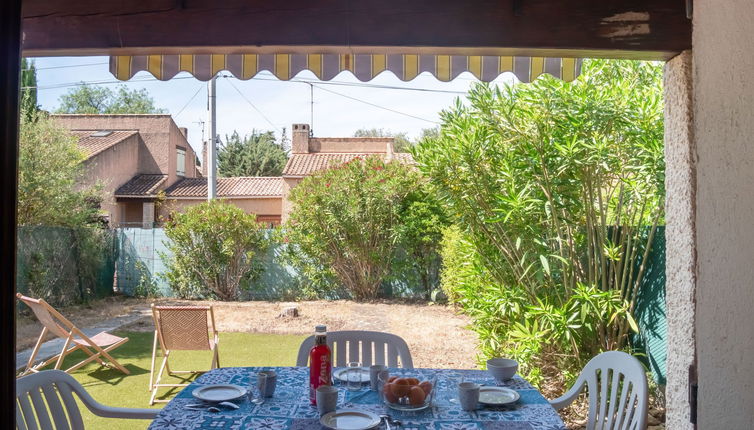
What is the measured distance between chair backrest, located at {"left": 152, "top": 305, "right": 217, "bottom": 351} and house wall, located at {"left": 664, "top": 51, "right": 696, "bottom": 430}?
364cm

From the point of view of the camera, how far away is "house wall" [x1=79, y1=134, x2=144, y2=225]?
723 inches

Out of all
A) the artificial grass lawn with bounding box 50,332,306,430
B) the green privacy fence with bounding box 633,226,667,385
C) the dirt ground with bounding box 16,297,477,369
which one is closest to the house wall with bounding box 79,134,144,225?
the dirt ground with bounding box 16,297,477,369

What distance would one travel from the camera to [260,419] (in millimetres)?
2082

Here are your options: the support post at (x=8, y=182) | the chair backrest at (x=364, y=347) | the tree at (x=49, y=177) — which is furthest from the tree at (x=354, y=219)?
the support post at (x=8, y=182)

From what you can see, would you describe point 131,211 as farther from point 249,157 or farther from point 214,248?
point 214,248

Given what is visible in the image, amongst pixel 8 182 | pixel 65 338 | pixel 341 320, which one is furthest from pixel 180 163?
pixel 8 182

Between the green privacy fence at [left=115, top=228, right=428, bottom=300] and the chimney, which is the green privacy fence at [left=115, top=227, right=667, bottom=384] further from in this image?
the chimney

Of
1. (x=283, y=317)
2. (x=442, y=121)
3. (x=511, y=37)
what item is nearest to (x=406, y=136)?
(x=283, y=317)

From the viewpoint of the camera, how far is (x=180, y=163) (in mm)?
23297

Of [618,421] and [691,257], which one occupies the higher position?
[691,257]

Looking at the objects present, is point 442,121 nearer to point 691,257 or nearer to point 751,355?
point 691,257

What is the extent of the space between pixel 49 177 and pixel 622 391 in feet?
32.5

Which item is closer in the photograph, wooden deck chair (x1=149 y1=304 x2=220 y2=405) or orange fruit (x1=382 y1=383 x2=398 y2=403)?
orange fruit (x1=382 y1=383 x2=398 y2=403)

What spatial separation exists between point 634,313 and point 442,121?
7.01 ft
